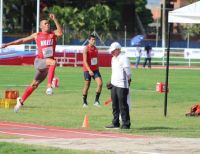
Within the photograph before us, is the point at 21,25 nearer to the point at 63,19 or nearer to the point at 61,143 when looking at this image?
the point at 63,19

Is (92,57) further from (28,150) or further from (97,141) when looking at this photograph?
(28,150)

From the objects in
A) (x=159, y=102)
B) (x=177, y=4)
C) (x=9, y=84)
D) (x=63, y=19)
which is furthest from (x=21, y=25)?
(x=159, y=102)

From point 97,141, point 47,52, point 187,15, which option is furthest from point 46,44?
point 97,141

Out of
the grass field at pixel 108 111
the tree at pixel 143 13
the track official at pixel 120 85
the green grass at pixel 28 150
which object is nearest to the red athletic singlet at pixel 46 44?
the grass field at pixel 108 111

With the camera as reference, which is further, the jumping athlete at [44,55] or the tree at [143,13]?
the tree at [143,13]

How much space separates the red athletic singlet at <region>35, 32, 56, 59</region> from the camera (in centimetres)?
2117

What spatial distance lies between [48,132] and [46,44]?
5580mm

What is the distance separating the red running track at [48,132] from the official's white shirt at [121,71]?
4.59ft

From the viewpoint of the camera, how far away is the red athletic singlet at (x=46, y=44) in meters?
21.2

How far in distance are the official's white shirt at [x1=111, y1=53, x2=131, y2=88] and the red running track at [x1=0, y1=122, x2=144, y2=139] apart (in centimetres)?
140

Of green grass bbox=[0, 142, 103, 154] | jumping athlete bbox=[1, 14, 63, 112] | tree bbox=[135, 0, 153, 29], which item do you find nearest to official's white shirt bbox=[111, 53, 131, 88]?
jumping athlete bbox=[1, 14, 63, 112]

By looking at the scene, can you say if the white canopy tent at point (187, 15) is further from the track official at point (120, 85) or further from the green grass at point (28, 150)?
the green grass at point (28, 150)

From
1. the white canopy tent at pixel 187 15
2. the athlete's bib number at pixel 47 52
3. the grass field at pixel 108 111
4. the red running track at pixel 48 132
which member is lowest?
the grass field at pixel 108 111

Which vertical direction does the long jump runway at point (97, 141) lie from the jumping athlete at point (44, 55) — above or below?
below
